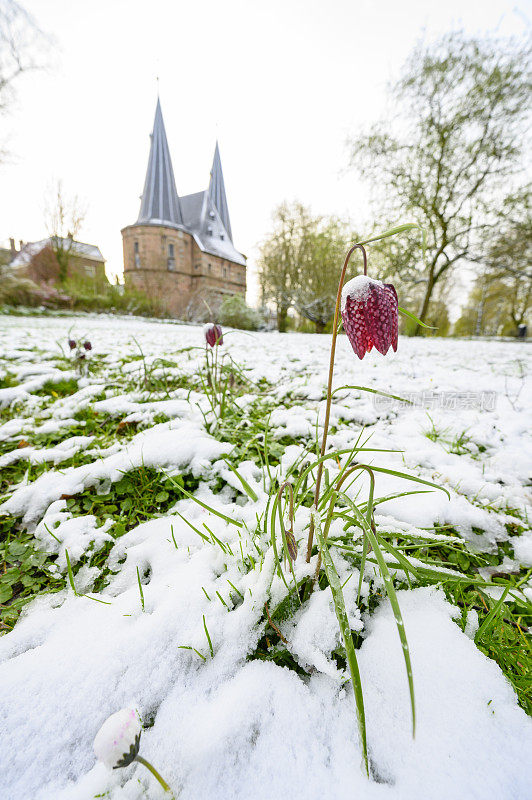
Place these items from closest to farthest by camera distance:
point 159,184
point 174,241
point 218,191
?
point 174,241 < point 159,184 < point 218,191

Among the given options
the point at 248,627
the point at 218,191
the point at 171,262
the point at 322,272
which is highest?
the point at 218,191

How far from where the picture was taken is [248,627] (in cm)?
68

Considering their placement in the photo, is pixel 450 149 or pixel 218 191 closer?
pixel 450 149

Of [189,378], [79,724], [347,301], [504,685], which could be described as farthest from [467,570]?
[189,378]

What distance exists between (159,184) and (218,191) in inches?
278

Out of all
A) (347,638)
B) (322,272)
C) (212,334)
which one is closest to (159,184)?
(322,272)

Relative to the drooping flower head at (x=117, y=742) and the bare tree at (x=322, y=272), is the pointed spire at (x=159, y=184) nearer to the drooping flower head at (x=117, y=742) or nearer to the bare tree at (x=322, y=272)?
the bare tree at (x=322, y=272)

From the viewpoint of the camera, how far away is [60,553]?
0.92 metres

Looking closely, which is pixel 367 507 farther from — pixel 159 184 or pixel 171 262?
pixel 159 184

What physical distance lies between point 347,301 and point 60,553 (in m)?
1.00

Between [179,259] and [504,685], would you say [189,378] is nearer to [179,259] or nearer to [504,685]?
[504,685]

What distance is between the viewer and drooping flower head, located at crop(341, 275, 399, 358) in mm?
634

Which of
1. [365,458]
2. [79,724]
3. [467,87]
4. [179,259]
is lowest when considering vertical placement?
[79,724]

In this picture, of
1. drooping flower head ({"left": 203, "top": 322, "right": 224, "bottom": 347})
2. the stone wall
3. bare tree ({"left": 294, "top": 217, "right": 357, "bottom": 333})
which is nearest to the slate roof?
the stone wall
